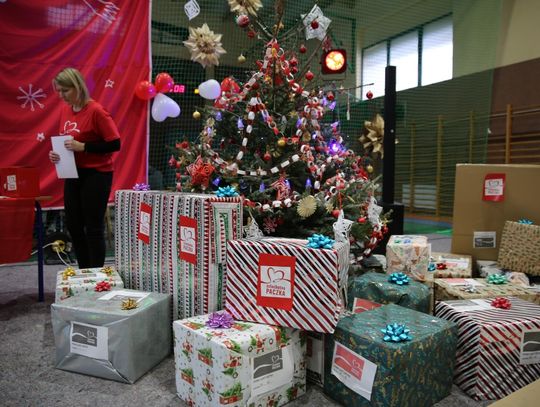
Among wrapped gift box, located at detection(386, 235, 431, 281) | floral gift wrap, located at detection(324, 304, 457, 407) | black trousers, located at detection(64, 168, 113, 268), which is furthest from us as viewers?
black trousers, located at detection(64, 168, 113, 268)

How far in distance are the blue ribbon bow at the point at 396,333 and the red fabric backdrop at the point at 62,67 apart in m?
2.71

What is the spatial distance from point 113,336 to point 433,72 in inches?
223

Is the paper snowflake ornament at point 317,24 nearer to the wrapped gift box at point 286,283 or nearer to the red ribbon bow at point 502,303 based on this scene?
the wrapped gift box at point 286,283

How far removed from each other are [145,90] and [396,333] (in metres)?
2.81

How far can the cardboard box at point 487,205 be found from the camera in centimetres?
235

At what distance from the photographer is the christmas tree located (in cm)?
212

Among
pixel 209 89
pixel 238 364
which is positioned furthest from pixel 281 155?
pixel 209 89

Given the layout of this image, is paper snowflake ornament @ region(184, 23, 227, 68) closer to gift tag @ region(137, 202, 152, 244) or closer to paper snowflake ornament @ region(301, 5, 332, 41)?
paper snowflake ornament @ region(301, 5, 332, 41)

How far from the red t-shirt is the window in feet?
13.2

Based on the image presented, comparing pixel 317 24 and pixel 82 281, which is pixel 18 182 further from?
pixel 317 24

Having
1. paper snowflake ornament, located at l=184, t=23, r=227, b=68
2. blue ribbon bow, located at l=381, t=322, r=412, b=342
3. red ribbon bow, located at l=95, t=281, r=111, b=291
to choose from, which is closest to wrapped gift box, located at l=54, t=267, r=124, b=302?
red ribbon bow, located at l=95, t=281, r=111, b=291

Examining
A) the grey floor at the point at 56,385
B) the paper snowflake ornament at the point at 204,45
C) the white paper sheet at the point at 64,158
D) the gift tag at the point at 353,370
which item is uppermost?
the paper snowflake ornament at the point at 204,45

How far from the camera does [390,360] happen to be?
1.23 meters

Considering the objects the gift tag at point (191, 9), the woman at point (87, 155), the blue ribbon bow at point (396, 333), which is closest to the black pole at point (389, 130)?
the gift tag at point (191, 9)
